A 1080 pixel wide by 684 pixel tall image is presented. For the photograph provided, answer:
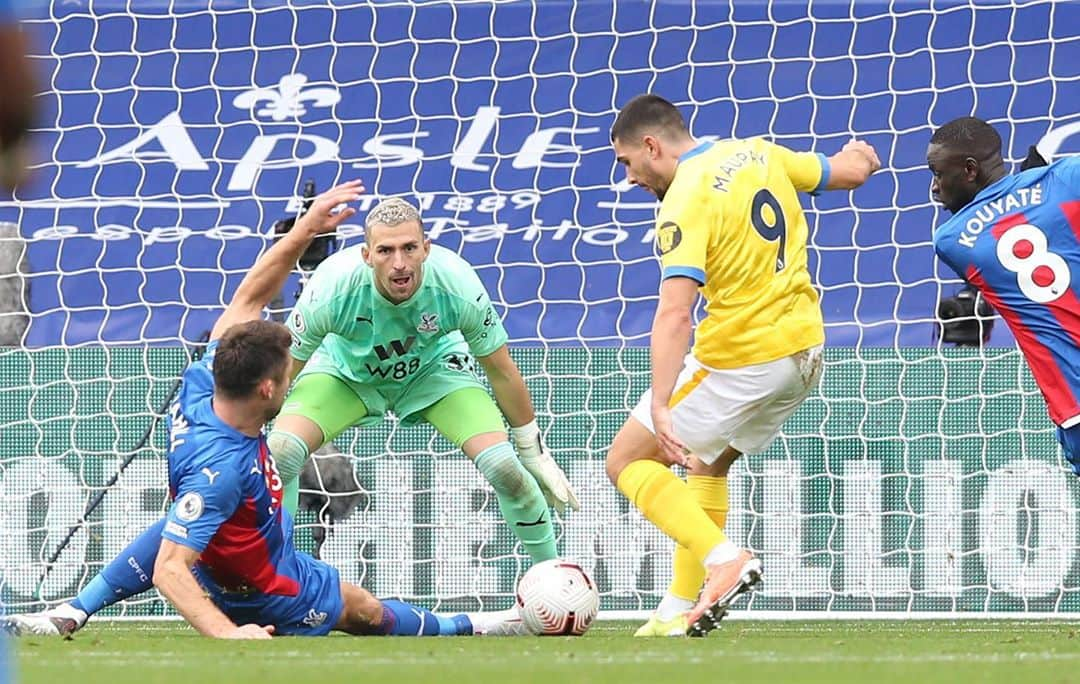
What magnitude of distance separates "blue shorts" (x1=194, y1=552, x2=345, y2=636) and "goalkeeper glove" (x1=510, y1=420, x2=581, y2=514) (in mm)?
1357

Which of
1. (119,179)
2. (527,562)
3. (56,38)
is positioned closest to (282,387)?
(527,562)

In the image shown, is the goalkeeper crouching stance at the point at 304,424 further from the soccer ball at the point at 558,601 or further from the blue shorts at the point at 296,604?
the soccer ball at the point at 558,601

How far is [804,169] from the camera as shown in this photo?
5984mm

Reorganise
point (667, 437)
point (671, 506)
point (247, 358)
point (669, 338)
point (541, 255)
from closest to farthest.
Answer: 1. point (247, 358)
2. point (667, 437)
3. point (669, 338)
4. point (671, 506)
5. point (541, 255)

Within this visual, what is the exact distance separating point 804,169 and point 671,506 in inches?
51.4

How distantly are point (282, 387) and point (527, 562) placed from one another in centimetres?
293

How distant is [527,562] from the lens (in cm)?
782

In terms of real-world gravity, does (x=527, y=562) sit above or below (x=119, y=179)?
below

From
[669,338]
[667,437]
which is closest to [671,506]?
[667,437]

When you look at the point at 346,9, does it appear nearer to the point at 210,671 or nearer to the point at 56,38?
the point at 56,38

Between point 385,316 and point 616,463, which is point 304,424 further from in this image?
point 616,463

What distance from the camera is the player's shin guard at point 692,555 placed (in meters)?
5.91

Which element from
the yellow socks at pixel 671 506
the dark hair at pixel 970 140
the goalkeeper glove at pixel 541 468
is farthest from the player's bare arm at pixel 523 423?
the dark hair at pixel 970 140

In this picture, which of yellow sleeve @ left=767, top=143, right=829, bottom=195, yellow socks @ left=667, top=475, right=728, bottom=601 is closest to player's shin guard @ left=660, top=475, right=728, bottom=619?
yellow socks @ left=667, top=475, right=728, bottom=601
